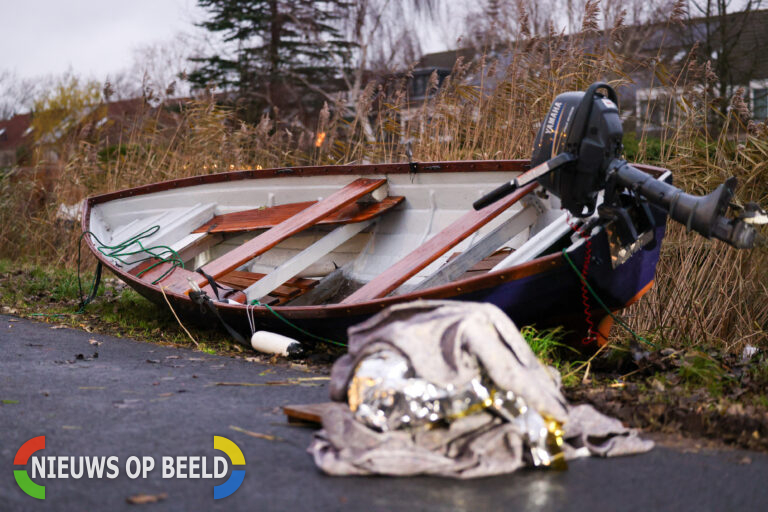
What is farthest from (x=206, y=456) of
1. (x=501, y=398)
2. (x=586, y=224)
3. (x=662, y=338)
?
(x=662, y=338)

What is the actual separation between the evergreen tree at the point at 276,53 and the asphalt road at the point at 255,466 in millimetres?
21418

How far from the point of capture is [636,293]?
368cm

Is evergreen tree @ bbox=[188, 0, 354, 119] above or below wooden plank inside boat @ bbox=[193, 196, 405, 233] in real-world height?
above

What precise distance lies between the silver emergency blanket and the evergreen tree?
879 inches

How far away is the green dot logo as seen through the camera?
2.04 meters

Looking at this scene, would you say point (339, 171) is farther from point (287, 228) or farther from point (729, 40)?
point (729, 40)

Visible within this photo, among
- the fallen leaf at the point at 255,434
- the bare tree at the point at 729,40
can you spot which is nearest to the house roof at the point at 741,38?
the bare tree at the point at 729,40

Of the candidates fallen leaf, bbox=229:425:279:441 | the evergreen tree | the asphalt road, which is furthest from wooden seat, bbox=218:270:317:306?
the evergreen tree

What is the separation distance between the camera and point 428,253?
4203 mm

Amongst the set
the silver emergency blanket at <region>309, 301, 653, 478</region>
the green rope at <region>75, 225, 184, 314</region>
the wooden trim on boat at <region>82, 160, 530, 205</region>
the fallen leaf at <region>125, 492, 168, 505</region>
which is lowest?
the green rope at <region>75, 225, 184, 314</region>

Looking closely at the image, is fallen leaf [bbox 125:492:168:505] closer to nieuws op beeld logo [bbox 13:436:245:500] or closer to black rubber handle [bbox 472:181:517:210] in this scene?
nieuws op beeld logo [bbox 13:436:245:500]

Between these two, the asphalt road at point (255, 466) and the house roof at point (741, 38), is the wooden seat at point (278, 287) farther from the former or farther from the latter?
the house roof at point (741, 38)

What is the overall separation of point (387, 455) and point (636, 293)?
1.98m

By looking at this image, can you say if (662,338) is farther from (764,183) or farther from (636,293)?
(764,183)
